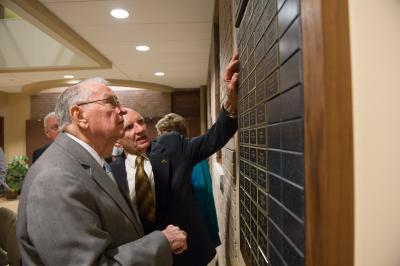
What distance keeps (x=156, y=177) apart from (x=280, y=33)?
3.94ft

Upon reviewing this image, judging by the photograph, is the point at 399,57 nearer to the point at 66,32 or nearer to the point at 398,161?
the point at 398,161

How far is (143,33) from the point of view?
316 cm

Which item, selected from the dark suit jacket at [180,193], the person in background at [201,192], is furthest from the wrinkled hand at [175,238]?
the person in background at [201,192]

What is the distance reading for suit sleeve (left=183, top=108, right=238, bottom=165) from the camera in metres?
1.26

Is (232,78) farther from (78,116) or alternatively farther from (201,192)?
(201,192)

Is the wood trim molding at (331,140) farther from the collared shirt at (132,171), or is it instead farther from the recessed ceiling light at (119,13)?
the recessed ceiling light at (119,13)

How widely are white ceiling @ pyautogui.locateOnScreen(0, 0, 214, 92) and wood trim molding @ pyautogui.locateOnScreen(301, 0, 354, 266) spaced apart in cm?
237

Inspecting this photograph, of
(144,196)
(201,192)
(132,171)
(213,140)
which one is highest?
(213,140)

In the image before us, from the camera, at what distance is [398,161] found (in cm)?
35

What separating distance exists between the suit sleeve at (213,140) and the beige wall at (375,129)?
2.90ft

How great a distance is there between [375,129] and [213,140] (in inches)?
44.2

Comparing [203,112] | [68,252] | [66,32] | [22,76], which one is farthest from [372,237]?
[203,112]

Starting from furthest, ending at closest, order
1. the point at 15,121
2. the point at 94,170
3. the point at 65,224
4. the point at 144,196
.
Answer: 1. the point at 15,121
2. the point at 144,196
3. the point at 94,170
4. the point at 65,224

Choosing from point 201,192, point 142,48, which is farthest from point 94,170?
point 142,48
